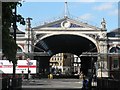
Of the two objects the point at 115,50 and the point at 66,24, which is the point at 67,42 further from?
the point at 115,50

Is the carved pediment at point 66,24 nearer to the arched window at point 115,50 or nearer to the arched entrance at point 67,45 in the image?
the arched entrance at point 67,45

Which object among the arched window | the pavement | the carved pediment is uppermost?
the carved pediment

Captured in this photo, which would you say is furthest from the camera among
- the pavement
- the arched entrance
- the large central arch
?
the arched entrance

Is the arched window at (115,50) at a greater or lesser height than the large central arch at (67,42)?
lesser

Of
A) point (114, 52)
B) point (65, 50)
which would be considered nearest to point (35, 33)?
point (114, 52)

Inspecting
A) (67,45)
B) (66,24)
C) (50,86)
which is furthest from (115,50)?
(50,86)

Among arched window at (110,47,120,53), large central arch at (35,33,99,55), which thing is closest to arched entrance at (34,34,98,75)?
large central arch at (35,33,99,55)

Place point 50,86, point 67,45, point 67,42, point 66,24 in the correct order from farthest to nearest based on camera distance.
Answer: point 67,45
point 67,42
point 66,24
point 50,86

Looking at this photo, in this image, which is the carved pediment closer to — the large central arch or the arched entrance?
the large central arch

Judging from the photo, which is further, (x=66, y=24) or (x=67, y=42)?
(x=67, y=42)

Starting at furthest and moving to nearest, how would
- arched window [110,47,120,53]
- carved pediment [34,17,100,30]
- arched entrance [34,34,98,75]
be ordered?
arched entrance [34,34,98,75], arched window [110,47,120,53], carved pediment [34,17,100,30]

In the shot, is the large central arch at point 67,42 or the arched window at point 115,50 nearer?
the large central arch at point 67,42

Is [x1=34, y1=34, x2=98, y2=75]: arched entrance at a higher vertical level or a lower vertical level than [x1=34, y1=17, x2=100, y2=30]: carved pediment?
lower

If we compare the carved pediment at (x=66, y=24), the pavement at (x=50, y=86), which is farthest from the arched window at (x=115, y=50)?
the pavement at (x=50, y=86)
